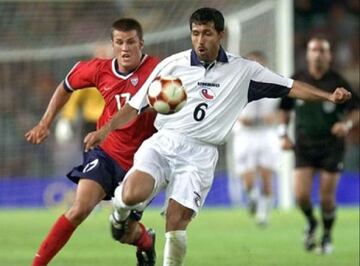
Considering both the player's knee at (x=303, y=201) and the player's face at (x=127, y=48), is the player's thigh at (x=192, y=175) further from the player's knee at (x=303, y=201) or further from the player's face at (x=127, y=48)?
the player's knee at (x=303, y=201)

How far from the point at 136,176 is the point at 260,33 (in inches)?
484

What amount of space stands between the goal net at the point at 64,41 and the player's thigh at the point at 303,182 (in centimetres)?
512

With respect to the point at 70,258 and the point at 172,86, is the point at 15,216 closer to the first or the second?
the point at 70,258

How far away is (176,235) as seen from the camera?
915 cm

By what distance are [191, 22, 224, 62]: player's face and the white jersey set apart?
143 mm

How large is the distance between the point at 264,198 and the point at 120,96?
30.1 feet

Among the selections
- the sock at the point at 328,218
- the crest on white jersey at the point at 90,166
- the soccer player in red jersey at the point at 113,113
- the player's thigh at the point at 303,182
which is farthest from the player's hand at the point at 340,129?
the crest on white jersey at the point at 90,166

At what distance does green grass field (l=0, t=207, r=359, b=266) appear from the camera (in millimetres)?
12586

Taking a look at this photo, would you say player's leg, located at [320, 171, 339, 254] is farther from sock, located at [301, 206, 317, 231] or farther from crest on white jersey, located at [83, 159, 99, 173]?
crest on white jersey, located at [83, 159, 99, 173]

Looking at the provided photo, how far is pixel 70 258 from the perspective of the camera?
1280 centimetres

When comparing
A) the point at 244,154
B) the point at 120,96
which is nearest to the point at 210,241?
the point at 244,154

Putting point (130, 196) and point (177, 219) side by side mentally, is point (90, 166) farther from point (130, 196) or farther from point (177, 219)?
point (177, 219)

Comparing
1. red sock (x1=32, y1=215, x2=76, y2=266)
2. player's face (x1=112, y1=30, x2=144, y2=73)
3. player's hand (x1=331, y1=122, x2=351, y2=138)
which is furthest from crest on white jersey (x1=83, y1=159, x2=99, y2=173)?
player's hand (x1=331, y1=122, x2=351, y2=138)

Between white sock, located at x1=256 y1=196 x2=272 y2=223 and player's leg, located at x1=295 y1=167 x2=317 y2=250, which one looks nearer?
player's leg, located at x1=295 y1=167 x2=317 y2=250
